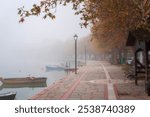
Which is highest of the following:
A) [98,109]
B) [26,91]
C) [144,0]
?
[144,0]

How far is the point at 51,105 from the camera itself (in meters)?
11.6

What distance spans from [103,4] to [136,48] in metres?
6.50

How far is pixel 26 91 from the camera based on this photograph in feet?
162

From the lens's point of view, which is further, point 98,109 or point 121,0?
point 121,0

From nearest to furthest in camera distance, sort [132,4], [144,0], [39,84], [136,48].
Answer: [144,0]
[132,4]
[136,48]
[39,84]

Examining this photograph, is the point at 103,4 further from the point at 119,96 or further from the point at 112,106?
the point at 112,106

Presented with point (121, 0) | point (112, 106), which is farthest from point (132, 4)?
point (112, 106)

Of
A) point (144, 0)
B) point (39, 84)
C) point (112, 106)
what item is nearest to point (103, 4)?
point (144, 0)

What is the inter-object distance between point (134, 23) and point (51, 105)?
9.49 metres

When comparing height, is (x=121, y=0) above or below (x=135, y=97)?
above

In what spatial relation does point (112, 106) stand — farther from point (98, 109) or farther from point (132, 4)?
point (132, 4)

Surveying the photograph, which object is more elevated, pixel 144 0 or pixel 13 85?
pixel 144 0

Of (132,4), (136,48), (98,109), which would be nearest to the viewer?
(98,109)

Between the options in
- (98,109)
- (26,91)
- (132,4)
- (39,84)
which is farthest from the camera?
(39,84)
